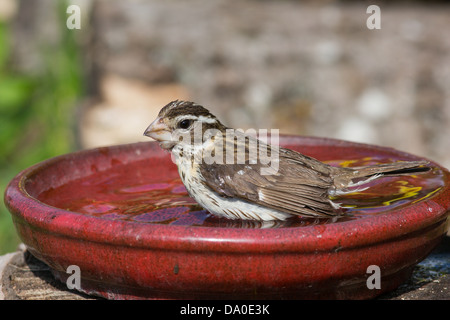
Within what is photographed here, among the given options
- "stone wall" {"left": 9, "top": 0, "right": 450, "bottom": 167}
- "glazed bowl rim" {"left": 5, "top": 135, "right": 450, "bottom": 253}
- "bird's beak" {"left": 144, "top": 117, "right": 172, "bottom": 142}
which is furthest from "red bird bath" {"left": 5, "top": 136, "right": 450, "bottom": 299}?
"stone wall" {"left": 9, "top": 0, "right": 450, "bottom": 167}

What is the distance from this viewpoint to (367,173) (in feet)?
13.1

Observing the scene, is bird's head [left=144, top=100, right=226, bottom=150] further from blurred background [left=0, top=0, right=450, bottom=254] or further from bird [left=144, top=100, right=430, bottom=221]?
blurred background [left=0, top=0, right=450, bottom=254]

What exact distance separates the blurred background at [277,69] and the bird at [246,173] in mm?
3713

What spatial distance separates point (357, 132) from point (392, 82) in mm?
679

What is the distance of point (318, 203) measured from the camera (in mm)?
3633

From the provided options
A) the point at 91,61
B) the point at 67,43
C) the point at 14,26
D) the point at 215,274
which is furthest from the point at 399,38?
the point at 14,26

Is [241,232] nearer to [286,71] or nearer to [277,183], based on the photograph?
[277,183]

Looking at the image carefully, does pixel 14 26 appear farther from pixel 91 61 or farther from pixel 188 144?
pixel 188 144

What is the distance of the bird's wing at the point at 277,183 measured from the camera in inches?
142

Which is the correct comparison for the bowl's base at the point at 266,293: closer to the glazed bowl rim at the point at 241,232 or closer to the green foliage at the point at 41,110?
the glazed bowl rim at the point at 241,232

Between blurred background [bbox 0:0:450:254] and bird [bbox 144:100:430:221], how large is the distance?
12.2 ft

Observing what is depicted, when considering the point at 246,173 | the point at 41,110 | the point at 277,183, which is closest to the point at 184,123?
the point at 246,173

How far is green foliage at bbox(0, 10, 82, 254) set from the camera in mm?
9234

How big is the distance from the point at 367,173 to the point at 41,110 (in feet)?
22.2
